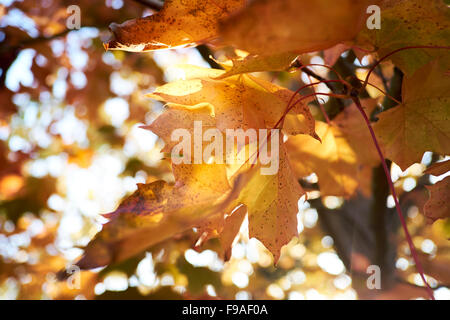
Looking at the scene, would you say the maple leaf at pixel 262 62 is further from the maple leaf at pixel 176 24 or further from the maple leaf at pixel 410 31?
the maple leaf at pixel 410 31

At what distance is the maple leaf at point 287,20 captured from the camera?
300 mm

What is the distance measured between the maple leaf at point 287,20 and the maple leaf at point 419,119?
0.40 meters

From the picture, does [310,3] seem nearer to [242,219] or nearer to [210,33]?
[210,33]

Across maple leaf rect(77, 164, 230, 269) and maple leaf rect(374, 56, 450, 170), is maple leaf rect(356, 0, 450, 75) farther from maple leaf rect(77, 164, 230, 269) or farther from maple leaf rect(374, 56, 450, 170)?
maple leaf rect(77, 164, 230, 269)

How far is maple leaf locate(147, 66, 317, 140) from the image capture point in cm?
62

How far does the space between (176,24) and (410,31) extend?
0.38 metres

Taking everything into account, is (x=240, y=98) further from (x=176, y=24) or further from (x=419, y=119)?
(x=419, y=119)

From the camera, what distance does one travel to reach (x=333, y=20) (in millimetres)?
313

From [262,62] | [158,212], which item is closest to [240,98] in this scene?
[262,62]

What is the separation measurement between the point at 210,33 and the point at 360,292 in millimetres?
1079

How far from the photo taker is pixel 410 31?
2.01ft

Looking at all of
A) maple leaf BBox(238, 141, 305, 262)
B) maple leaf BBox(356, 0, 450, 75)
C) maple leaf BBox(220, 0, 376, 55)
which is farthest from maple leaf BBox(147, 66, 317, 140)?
maple leaf BBox(220, 0, 376, 55)

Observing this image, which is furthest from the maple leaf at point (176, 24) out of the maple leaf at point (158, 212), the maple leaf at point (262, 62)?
the maple leaf at point (158, 212)

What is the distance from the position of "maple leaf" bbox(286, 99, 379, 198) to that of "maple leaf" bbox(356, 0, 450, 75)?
25 centimetres
